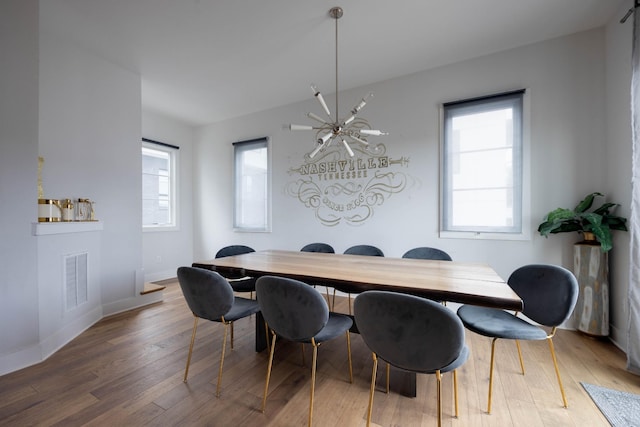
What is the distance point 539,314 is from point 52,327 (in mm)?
3772

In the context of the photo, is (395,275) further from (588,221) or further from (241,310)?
(588,221)

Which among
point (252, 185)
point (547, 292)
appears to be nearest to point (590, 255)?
point (547, 292)

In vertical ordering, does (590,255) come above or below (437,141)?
below

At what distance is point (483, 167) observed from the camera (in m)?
2.98

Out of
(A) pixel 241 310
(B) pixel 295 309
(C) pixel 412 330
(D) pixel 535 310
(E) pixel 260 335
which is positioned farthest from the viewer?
(E) pixel 260 335

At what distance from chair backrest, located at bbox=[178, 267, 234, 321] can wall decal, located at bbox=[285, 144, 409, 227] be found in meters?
→ 2.35

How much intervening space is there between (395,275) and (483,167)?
2069 millimetres

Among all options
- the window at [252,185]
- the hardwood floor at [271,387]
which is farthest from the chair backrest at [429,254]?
the window at [252,185]

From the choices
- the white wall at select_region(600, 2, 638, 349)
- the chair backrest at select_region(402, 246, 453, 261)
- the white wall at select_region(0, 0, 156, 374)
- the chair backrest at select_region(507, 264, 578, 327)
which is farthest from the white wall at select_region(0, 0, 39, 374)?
the white wall at select_region(600, 2, 638, 349)

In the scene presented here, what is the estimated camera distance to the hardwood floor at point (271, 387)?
150 centimetres

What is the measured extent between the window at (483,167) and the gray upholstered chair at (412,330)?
223cm

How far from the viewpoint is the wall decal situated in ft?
11.4

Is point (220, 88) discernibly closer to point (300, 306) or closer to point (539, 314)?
point (300, 306)

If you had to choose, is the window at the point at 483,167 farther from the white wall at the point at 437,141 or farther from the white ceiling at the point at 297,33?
the white ceiling at the point at 297,33
